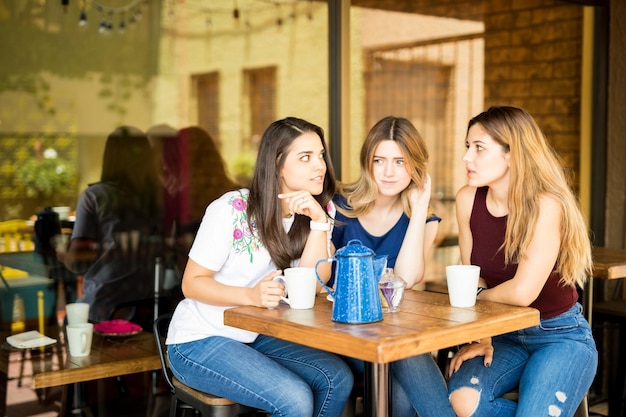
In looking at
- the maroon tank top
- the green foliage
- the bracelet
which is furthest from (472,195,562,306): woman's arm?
the green foliage

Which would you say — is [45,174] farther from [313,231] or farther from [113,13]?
[313,231]

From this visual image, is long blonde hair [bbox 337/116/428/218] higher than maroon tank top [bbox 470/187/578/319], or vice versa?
long blonde hair [bbox 337/116/428/218]

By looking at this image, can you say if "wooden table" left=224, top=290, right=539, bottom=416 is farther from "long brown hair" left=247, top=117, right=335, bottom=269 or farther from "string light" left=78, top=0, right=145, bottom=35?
"string light" left=78, top=0, right=145, bottom=35

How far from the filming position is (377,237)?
298cm

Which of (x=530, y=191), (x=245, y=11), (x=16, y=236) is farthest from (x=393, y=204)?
(x=16, y=236)

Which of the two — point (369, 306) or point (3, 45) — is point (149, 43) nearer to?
point (3, 45)

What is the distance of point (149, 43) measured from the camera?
354 cm

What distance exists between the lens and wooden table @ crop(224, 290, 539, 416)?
6.58 feet

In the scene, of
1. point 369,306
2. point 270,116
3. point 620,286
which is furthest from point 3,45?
point 620,286

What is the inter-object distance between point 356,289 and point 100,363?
3.95ft

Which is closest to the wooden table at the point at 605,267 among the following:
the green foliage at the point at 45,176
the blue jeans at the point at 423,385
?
the blue jeans at the point at 423,385

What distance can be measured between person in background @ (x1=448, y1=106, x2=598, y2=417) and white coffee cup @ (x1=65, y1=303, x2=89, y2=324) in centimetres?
143

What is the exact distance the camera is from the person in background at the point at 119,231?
340 cm

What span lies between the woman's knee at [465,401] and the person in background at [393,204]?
359 mm
